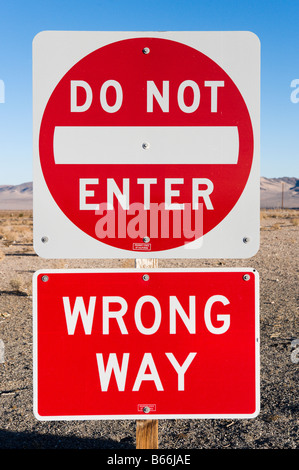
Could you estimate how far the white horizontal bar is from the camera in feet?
5.70

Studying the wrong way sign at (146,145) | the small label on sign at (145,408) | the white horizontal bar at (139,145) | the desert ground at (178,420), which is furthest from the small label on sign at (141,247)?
the desert ground at (178,420)

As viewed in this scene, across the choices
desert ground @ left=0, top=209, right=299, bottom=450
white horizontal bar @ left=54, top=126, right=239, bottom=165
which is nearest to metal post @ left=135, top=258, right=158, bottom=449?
white horizontal bar @ left=54, top=126, right=239, bottom=165

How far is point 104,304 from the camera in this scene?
1.76 meters

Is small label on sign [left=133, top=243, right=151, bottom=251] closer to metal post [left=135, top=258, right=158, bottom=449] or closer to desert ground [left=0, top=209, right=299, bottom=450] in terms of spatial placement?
metal post [left=135, top=258, right=158, bottom=449]

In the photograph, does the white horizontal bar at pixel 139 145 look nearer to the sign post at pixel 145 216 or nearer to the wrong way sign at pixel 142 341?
the sign post at pixel 145 216

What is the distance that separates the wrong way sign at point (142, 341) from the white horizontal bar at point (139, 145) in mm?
423

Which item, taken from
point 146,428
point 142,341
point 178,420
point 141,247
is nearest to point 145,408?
point 146,428

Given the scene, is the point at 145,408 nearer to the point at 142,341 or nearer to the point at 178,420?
the point at 142,341

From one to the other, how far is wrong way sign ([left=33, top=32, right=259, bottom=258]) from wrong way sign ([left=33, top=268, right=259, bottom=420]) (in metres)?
0.13

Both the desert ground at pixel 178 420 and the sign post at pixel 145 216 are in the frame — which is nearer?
the sign post at pixel 145 216

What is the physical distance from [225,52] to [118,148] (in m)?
0.54

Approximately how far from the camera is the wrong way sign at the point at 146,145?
5.69ft

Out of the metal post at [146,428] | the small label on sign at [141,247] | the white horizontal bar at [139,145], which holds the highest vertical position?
the white horizontal bar at [139,145]

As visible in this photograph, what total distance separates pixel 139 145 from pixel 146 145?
0.09ft
